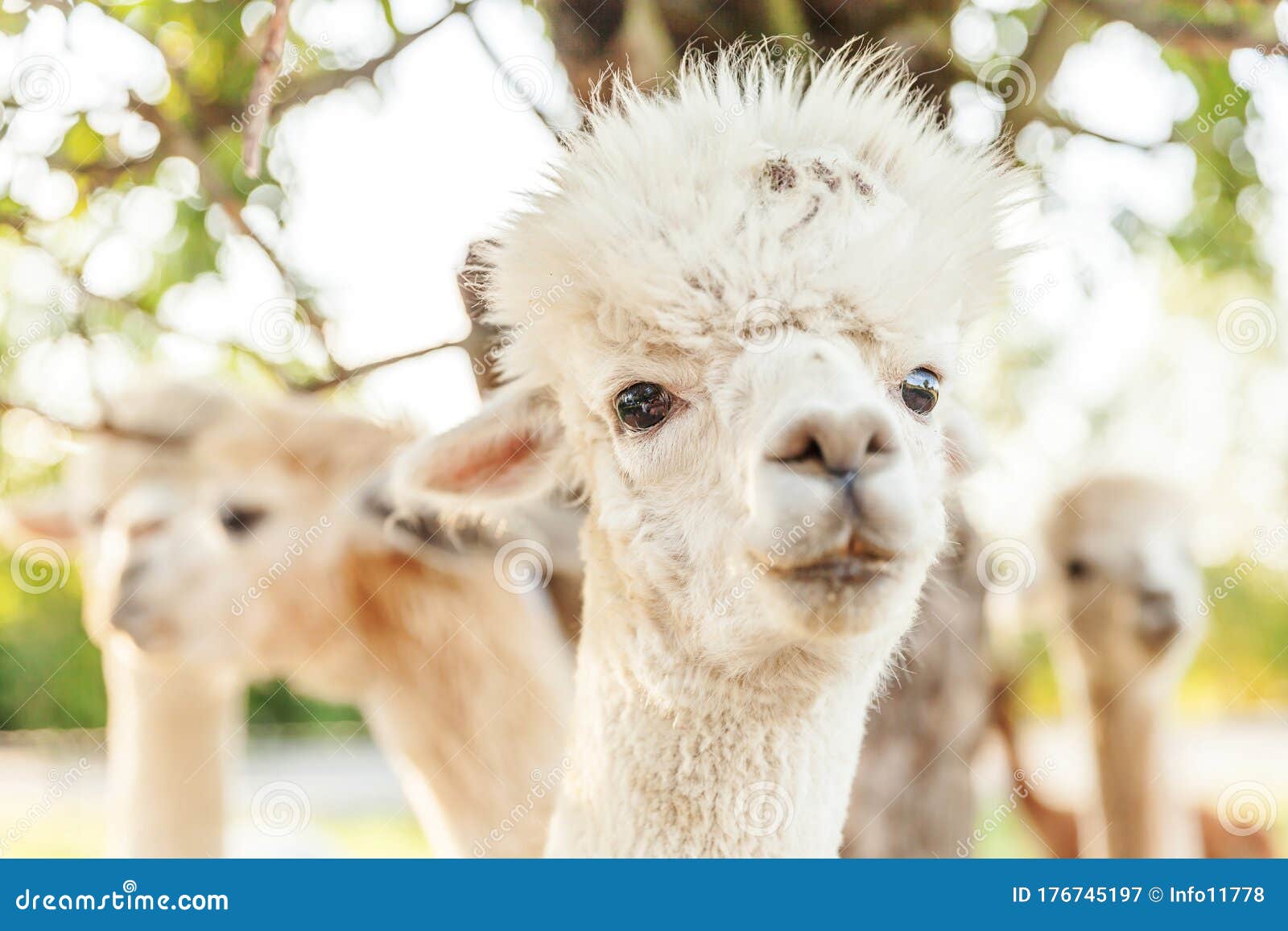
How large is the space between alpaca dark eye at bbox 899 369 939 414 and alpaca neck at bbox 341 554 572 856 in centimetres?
153

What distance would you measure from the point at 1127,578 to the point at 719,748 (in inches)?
128

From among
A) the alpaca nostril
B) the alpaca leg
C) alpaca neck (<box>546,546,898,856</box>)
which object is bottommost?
the alpaca leg

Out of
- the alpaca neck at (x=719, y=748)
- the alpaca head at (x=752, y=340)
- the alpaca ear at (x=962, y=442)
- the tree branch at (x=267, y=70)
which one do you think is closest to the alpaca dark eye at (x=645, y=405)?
the alpaca head at (x=752, y=340)

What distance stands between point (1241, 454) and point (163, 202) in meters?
4.54

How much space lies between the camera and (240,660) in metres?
3.63

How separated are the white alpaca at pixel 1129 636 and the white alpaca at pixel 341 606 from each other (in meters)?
2.43

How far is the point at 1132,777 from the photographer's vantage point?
455cm

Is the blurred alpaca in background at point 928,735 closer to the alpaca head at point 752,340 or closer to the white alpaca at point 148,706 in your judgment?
the alpaca head at point 752,340

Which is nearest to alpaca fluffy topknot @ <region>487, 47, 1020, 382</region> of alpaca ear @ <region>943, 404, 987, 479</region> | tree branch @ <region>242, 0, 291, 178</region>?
alpaca ear @ <region>943, 404, 987, 479</region>

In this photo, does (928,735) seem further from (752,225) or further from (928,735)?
(752,225)

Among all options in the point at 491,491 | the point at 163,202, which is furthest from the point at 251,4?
the point at 491,491

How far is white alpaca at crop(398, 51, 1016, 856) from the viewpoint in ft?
5.19

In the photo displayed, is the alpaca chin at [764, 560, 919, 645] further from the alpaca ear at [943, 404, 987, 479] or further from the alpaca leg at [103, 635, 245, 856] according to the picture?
the alpaca leg at [103, 635, 245, 856]
